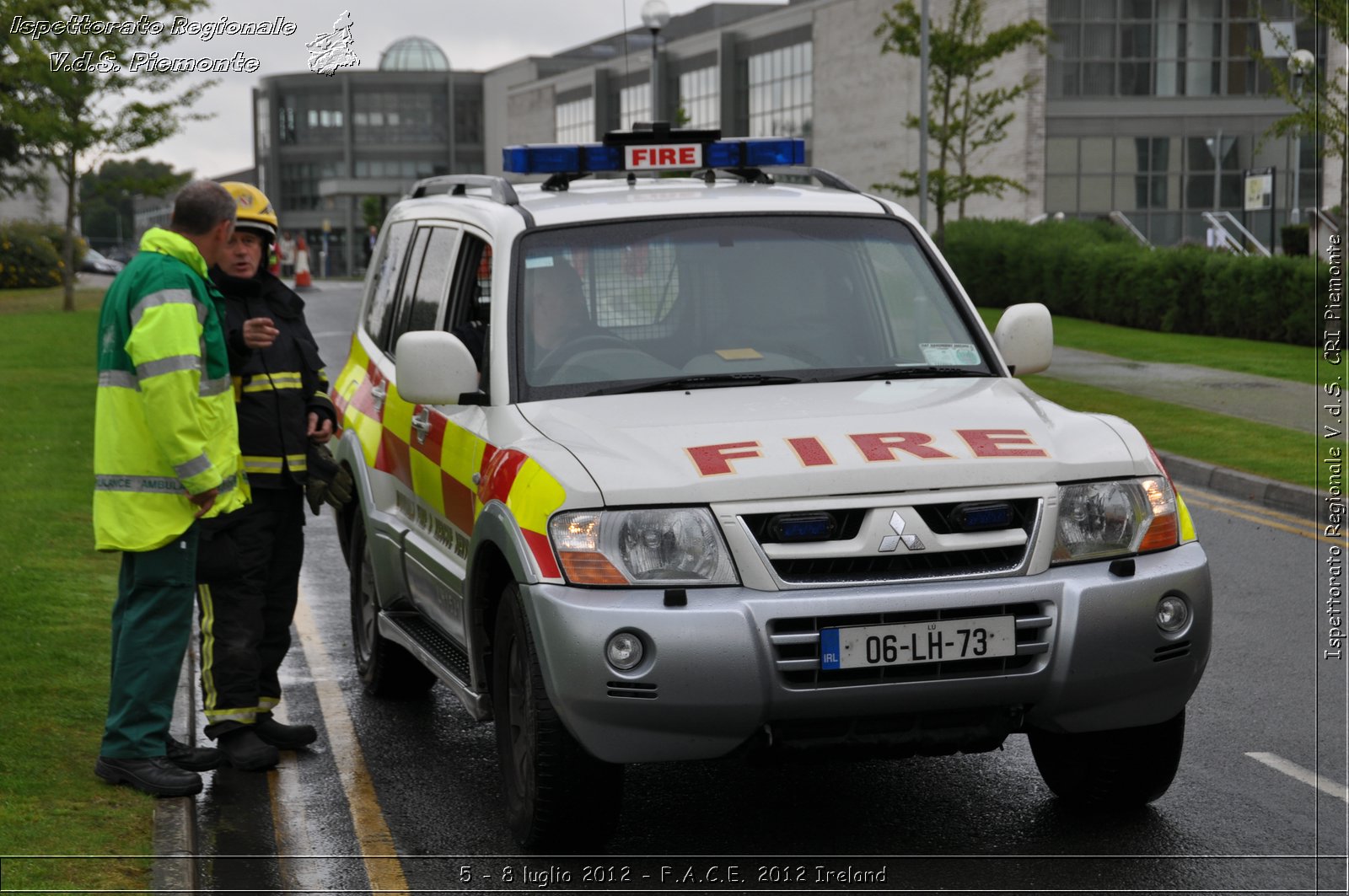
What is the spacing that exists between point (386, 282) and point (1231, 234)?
154ft

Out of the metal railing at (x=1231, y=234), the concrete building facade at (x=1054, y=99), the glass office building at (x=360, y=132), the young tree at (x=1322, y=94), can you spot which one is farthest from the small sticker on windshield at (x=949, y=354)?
the glass office building at (x=360, y=132)

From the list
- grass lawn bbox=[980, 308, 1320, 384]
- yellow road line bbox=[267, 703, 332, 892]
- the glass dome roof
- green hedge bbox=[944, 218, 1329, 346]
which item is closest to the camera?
yellow road line bbox=[267, 703, 332, 892]

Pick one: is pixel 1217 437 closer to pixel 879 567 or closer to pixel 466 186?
pixel 466 186

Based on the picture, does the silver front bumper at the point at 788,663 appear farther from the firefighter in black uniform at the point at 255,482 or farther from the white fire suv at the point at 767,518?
the firefighter in black uniform at the point at 255,482

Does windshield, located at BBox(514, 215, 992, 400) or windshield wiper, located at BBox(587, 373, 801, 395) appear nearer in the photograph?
windshield wiper, located at BBox(587, 373, 801, 395)

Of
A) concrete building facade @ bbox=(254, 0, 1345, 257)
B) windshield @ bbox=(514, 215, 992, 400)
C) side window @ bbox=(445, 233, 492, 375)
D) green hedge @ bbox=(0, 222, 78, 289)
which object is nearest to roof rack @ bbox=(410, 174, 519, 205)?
side window @ bbox=(445, 233, 492, 375)

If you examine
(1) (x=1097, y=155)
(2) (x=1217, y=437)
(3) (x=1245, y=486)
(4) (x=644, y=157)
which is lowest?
(3) (x=1245, y=486)

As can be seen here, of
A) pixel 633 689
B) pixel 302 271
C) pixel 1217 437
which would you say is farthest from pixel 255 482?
pixel 302 271

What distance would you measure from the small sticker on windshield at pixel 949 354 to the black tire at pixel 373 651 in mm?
2527

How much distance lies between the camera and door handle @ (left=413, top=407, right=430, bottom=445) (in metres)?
6.30

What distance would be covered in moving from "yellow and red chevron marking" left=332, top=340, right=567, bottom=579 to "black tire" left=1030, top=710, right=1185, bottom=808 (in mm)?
1651

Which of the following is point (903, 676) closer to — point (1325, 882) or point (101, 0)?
point (1325, 882)

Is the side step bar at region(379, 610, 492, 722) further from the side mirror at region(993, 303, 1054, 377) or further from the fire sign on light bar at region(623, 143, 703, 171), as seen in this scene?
the side mirror at region(993, 303, 1054, 377)

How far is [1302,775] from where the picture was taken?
592 centimetres
